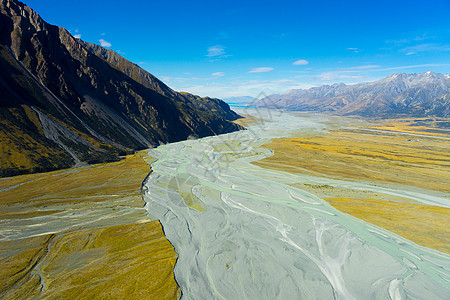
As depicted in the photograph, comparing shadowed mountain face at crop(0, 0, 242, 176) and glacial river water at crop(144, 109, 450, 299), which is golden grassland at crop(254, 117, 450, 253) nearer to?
glacial river water at crop(144, 109, 450, 299)

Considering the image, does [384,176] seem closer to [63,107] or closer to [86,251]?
[86,251]

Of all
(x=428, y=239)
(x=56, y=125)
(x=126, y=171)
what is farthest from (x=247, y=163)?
(x=56, y=125)

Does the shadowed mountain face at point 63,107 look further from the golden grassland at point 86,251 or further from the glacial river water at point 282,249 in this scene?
the glacial river water at point 282,249

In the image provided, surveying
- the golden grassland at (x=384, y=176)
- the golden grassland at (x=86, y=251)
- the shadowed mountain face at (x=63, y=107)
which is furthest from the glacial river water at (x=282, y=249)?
the shadowed mountain face at (x=63, y=107)

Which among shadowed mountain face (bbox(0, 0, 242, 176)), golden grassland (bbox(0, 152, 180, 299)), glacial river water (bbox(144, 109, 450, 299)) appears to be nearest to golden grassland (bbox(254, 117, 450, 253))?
glacial river water (bbox(144, 109, 450, 299))

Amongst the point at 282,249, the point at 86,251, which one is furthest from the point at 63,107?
the point at 282,249

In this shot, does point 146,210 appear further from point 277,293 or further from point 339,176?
point 339,176

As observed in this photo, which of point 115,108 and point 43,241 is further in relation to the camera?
point 115,108
